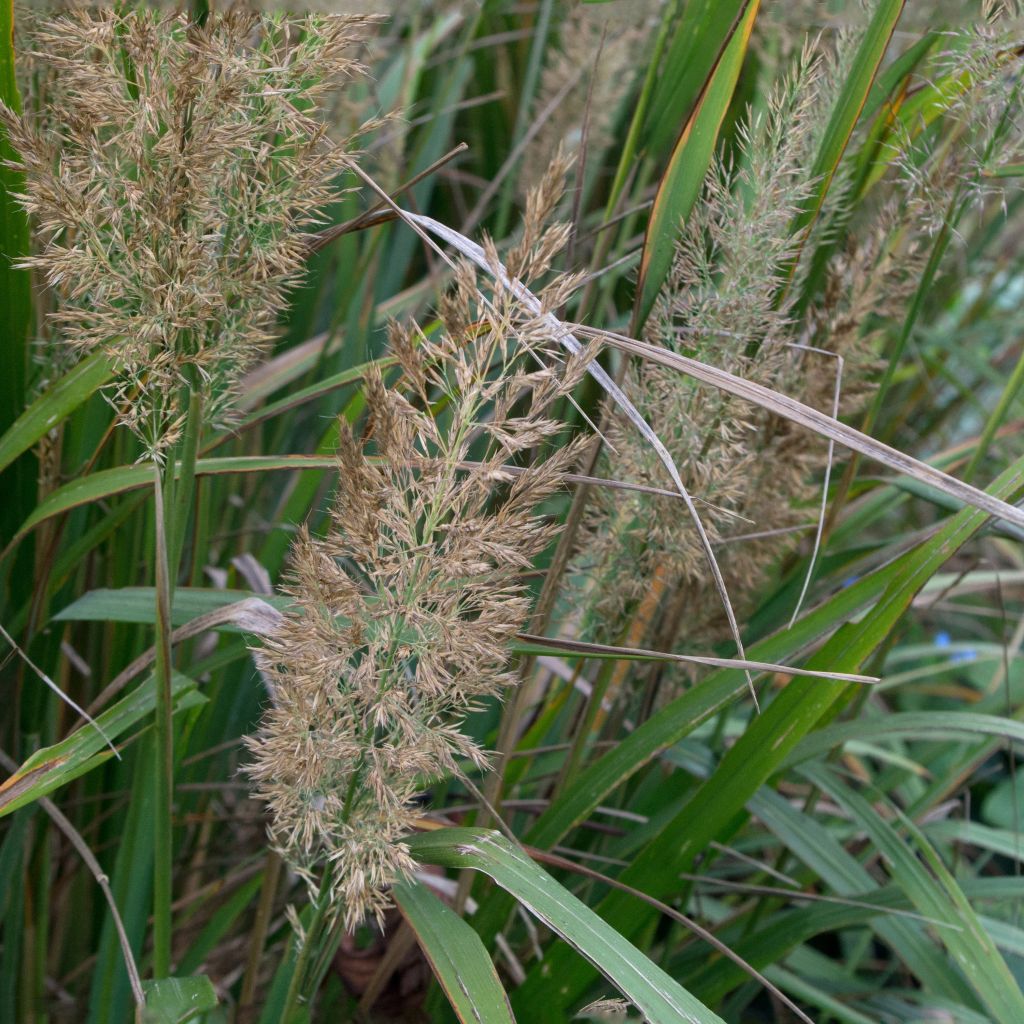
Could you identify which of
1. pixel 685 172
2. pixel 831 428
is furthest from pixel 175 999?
pixel 685 172

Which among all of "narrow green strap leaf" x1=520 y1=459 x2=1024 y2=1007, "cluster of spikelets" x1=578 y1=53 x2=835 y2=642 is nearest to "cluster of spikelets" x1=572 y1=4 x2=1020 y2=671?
"cluster of spikelets" x1=578 y1=53 x2=835 y2=642

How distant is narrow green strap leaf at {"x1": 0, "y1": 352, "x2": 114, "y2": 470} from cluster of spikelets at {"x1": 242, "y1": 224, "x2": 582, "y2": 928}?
13.0 inches

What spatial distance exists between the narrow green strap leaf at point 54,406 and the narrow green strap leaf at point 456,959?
0.47 meters

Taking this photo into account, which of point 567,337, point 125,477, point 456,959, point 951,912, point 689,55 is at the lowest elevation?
point 951,912

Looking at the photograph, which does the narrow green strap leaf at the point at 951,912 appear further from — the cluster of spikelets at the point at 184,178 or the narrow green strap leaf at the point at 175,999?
the cluster of spikelets at the point at 184,178

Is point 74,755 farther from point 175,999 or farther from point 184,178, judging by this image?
point 184,178

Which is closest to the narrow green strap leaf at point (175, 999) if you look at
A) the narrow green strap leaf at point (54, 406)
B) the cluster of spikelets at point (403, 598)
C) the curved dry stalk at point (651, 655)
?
the cluster of spikelets at point (403, 598)

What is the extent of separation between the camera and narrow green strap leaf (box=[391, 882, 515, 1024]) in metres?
0.63

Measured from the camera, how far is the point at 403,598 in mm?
593

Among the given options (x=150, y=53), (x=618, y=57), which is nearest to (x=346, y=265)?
(x=618, y=57)

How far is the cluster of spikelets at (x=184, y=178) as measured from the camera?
1.89ft

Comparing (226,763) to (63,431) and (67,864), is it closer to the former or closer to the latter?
(67,864)

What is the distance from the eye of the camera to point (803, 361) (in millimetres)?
1018

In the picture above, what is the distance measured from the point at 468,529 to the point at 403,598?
0.18ft
